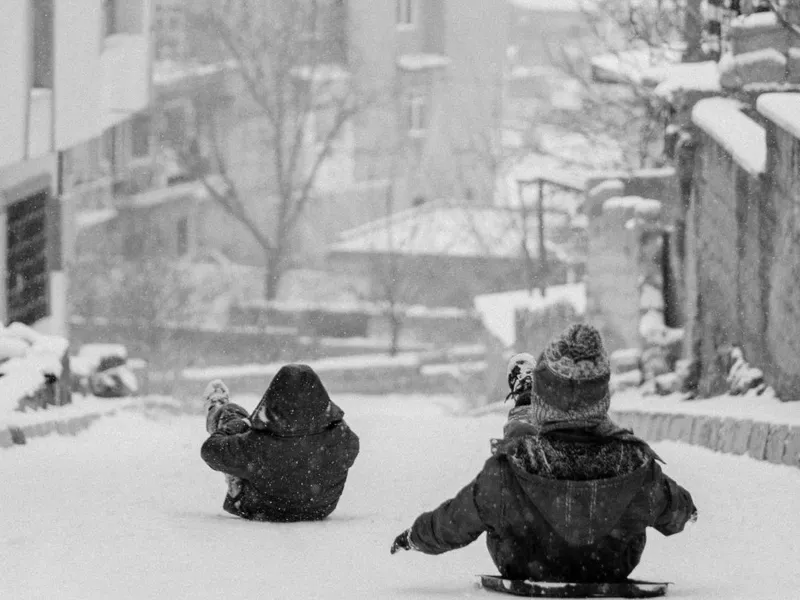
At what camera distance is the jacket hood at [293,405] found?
668cm

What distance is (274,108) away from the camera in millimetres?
56469

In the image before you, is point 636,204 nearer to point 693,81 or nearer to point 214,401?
point 693,81

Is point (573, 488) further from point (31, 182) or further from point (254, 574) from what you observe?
point (31, 182)

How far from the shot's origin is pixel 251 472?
6.81 meters

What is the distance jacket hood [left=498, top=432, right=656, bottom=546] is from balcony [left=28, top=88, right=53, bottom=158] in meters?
17.1

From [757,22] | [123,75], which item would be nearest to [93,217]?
[123,75]

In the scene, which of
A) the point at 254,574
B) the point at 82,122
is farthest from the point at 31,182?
the point at 254,574

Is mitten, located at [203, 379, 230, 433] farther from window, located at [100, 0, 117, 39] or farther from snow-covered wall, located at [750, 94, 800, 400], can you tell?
window, located at [100, 0, 117, 39]

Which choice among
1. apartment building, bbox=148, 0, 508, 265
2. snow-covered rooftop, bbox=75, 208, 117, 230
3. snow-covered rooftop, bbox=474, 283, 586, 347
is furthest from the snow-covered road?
apartment building, bbox=148, 0, 508, 265

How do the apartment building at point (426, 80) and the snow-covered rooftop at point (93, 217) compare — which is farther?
the apartment building at point (426, 80)

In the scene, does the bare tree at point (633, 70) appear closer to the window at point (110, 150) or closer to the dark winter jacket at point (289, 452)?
the dark winter jacket at point (289, 452)

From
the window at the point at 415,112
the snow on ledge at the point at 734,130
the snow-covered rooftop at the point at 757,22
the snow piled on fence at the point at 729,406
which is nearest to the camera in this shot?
the snow piled on fence at the point at 729,406

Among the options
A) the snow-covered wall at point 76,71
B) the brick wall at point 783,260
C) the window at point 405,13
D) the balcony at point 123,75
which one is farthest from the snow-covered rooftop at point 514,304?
the window at point 405,13

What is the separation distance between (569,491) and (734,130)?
9.19 metres
